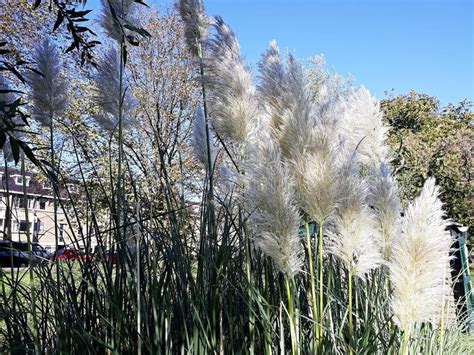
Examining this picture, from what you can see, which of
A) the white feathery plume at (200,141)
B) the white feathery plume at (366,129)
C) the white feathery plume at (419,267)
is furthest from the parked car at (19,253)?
the white feathery plume at (366,129)

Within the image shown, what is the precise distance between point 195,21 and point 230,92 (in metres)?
0.53

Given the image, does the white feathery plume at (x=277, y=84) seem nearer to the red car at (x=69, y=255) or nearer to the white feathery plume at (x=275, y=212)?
the white feathery plume at (x=275, y=212)

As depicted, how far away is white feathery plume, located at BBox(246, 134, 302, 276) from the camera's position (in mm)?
1406

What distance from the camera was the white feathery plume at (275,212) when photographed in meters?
1.41

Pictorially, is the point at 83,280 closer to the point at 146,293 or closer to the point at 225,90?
the point at 146,293

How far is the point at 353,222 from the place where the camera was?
4.90 feet

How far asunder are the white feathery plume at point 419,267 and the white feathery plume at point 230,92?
77 centimetres

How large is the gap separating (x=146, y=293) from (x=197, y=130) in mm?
801

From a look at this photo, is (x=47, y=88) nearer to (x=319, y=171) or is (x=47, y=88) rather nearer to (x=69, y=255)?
(x=69, y=255)

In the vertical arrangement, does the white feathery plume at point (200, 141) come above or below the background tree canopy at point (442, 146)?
below

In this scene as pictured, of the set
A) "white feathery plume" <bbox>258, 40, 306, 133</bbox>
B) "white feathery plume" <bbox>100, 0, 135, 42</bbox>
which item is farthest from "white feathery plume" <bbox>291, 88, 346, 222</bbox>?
"white feathery plume" <bbox>100, 0, 135, 42</bbox>

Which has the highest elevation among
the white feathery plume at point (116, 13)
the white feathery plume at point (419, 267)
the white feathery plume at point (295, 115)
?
the white feathery plume at point (116, 13)

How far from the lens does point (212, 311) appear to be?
5.07ft

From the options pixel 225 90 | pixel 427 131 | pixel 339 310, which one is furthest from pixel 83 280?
pixel 427 131
